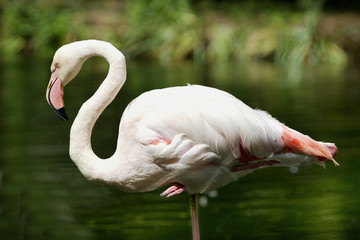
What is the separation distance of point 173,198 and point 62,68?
7.32ft

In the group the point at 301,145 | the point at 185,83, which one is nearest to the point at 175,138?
the point at 301,145

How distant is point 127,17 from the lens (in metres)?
20.8

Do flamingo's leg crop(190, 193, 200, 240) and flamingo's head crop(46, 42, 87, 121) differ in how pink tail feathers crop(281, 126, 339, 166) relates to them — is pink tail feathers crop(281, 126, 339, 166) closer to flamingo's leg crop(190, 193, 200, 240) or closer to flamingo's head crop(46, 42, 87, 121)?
flamingo's leg crop(190, 193, 200, 240)

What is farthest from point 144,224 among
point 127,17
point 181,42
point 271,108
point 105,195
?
point 127,17

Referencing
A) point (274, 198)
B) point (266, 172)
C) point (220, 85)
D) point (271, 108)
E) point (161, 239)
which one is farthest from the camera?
point (220, 85)

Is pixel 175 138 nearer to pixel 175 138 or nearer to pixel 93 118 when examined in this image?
pixel 175 138

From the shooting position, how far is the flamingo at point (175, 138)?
13.5 feet

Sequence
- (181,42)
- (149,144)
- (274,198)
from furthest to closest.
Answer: (181,42) < (274,198) < (149,144)

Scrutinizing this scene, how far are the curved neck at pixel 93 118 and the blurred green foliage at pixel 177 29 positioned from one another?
10.5m

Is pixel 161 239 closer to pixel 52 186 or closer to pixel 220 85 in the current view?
pixel 52 186

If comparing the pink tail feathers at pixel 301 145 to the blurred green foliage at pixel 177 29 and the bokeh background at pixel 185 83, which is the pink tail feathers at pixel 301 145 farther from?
the blurred green foliage at pixel 177 29

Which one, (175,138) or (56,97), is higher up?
(56,97)

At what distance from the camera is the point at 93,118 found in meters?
4.27

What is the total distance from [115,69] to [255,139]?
0.86 meters
